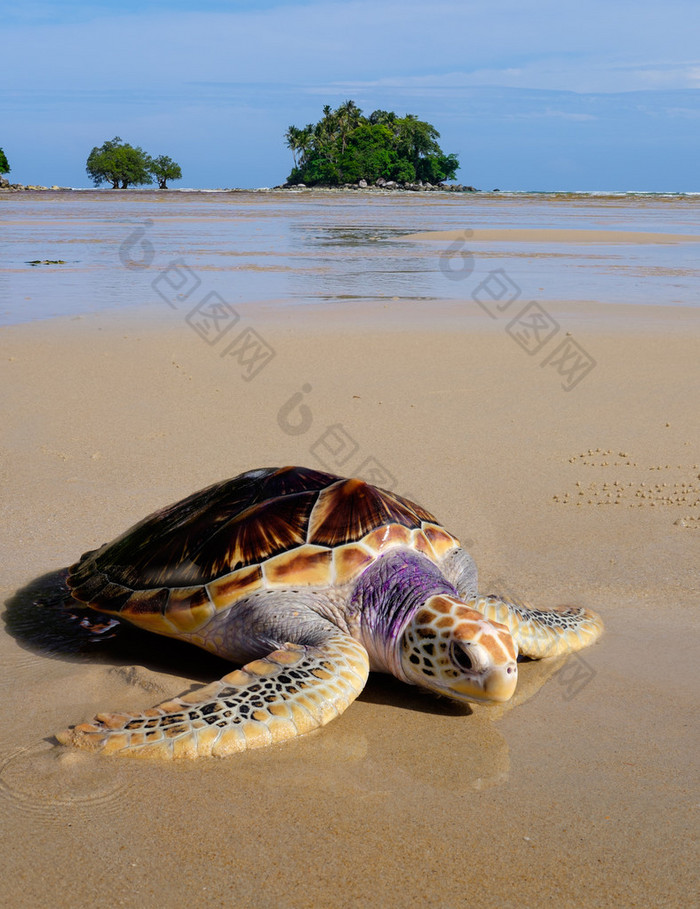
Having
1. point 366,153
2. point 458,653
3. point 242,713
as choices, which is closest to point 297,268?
point 458,653

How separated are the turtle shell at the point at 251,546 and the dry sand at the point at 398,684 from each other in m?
0.24

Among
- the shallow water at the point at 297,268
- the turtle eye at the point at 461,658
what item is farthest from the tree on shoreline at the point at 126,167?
the turtle eye at the point at 461,658

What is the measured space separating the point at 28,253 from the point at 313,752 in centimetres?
1657

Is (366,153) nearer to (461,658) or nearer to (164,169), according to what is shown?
(164,169)

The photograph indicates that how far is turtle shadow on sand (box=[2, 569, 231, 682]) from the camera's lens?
293 cm

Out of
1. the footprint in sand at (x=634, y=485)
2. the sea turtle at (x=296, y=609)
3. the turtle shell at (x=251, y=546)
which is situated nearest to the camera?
the sea turtle at (x=296, y=609)

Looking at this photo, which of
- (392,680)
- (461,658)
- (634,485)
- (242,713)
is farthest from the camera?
(634,485)

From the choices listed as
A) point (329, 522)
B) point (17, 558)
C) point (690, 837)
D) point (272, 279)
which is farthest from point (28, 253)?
point (690, 837)

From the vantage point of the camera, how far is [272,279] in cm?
1340

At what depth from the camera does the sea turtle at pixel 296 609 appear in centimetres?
237

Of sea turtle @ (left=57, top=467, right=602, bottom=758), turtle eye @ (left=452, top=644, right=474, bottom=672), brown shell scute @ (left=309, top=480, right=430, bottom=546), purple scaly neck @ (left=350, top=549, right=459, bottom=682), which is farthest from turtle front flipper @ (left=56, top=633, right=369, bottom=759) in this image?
brown shell scute @ (left=309, top=480, right=430, bottom=546)

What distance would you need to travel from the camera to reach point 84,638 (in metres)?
3.10

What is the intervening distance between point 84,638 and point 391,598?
1.18 m

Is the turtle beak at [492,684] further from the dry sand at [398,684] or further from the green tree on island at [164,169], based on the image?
the green tree on island at [164,169]
